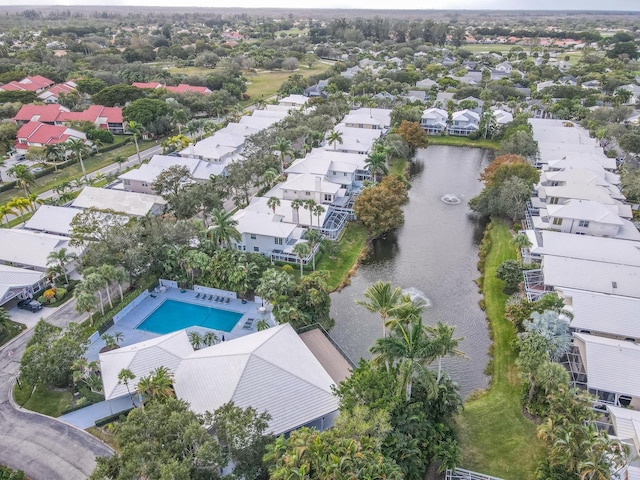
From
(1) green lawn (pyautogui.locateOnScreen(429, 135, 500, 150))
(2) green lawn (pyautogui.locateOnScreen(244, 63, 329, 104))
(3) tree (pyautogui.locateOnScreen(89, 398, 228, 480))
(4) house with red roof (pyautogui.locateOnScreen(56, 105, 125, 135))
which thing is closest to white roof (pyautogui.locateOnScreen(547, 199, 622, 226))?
(1) green lawn (pyautogui.locateOnScreen(429, 135, 500, 150))

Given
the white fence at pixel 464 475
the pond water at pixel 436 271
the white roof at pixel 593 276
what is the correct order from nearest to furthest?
the white fence at pixel 464 475, the pond water at pixel 436 271, the white roof at pixel 593 276

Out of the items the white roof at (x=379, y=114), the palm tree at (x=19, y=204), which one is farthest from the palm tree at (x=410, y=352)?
the white roof at (x=379, y=114)

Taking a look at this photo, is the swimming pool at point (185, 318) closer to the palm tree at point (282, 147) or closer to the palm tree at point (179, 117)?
the palm tree at point (282, 147)

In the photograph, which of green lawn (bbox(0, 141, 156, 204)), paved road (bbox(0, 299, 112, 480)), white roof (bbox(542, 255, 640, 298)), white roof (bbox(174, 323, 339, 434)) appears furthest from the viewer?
green lawn (bbox(0, 141, 156, 204))

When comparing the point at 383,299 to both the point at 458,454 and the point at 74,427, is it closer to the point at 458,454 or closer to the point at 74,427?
the point at 458,454

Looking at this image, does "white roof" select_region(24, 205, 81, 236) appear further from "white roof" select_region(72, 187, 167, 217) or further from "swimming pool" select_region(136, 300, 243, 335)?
"swimming pool" select_region(136, 300, 243, 335)

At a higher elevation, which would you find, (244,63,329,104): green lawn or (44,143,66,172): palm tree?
(44,143,66,172): palm tree

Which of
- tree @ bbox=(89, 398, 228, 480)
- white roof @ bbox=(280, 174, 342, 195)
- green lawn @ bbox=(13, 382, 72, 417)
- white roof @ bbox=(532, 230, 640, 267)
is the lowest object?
green lawn @ bbox=(13, 382, 72, 417)
